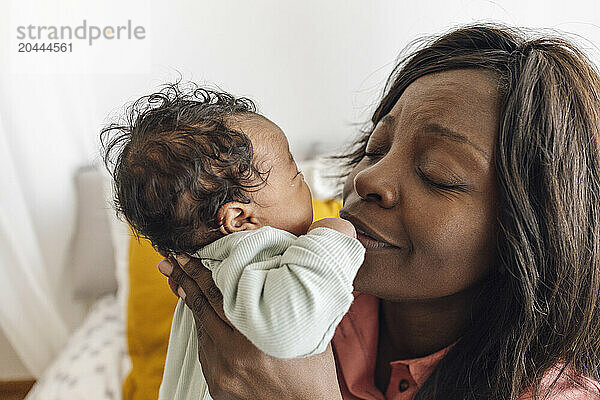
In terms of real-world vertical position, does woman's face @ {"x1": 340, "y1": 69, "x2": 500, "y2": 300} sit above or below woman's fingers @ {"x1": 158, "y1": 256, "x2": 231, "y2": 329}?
above

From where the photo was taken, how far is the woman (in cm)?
99

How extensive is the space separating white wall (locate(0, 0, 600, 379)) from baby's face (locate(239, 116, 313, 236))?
116 cm

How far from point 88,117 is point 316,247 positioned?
4.71 feet

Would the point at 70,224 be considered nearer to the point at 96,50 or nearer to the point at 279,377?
the point at 96,50

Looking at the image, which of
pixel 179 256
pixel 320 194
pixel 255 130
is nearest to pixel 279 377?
pixel 179 256

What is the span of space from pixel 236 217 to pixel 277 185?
0.27 feet

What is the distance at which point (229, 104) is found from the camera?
1.03m

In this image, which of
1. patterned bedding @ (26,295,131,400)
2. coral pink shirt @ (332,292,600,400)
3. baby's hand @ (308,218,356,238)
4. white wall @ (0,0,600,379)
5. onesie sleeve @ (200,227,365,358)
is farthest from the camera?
white wall @ (0,0,600,379)

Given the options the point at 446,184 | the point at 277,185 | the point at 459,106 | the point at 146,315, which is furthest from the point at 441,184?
the point at 146,315

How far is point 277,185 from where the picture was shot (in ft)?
3.25

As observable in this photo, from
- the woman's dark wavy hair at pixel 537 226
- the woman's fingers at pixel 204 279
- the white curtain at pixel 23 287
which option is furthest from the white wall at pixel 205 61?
the woman's fingers at pixel 204 279

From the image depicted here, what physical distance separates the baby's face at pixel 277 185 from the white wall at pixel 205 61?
116 centimetres

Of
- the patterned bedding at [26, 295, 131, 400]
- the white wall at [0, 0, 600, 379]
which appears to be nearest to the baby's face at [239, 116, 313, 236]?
the patterned bedding at [26, 295, 131, 400]

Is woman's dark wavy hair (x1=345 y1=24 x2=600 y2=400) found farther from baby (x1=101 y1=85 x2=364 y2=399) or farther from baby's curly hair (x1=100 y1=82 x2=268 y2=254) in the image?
baby's curly hair (x1=100 y1=82 x2=268 y2=254)
